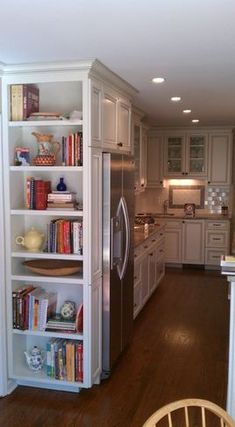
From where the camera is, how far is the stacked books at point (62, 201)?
3289 mm

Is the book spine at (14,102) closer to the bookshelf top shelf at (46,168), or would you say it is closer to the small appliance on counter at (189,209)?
the bookshelf top shelf at (46,168)

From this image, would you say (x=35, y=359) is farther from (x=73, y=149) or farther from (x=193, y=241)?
(x=193, y=241)

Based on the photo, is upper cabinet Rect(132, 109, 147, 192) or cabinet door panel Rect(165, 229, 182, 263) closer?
upper cabinet Rect(132, 109, 147, 192)

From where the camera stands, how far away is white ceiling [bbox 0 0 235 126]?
81.0 inches

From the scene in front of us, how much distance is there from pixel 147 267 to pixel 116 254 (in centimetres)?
170

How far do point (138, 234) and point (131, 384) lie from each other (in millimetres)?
2153

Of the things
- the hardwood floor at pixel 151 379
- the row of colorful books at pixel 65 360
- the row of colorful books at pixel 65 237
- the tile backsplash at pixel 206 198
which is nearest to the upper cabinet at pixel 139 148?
→ the tile backsplash at pixel 206 198

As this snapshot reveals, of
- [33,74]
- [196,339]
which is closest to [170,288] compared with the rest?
[196,339]

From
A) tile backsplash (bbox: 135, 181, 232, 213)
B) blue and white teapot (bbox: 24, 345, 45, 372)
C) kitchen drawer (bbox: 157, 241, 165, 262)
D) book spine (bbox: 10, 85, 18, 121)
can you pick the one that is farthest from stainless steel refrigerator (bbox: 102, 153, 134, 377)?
tile backsplash (bbox: 135, 181, 232, 213)

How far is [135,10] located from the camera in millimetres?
2086

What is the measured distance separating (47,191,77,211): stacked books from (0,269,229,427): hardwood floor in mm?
1448

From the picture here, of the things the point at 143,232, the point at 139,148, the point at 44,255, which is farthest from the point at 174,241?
the point at 44,255

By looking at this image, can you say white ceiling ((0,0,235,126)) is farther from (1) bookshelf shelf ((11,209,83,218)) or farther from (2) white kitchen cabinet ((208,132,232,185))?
(2) white kitchen cabinet ((208,132,232,185))

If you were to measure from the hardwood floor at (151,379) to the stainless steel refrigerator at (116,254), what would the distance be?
0.24 meters
